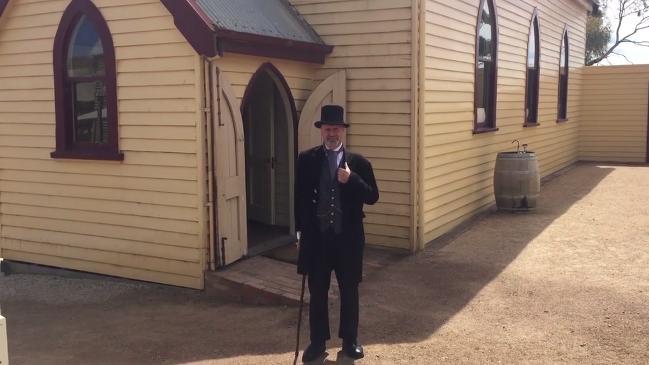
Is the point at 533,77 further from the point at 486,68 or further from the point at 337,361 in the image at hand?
the point at 337,361

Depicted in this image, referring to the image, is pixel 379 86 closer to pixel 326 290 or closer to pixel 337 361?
pixel 326 290

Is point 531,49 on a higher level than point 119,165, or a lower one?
higher

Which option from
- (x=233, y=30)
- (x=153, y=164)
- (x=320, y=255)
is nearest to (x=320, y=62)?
(x=233, y=30)

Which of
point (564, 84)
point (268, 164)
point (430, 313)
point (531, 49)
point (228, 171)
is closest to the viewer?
point (430, 313)

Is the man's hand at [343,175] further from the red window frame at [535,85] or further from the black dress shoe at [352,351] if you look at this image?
the red window frame at [535,85]

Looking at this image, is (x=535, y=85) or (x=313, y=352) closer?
(x=313, y=352)

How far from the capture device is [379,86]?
860 centimetres

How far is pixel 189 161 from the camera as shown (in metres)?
7.23

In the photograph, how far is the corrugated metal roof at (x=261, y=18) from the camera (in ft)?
23.5

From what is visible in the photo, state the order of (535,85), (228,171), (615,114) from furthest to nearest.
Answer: (615,114), (535,85), (228,171)

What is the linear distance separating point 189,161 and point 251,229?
2430mm

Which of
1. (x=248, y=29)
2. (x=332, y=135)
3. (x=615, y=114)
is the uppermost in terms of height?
(x=248, y=29)

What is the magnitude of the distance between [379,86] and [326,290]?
159 inches

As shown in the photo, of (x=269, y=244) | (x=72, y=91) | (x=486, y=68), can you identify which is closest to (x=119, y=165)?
(x=72, y=91)
